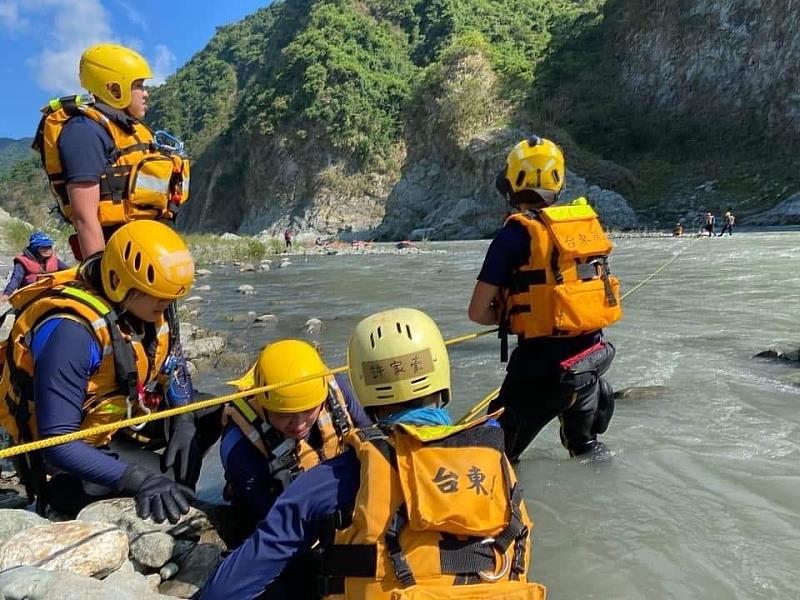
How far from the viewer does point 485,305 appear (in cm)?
347

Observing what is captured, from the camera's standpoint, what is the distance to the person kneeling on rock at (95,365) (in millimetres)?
2596

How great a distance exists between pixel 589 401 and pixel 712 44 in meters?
42.0

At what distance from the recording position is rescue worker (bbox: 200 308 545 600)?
1740 mm

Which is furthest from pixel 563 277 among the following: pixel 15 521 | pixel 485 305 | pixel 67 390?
pixel 15 521

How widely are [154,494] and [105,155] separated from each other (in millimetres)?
1669

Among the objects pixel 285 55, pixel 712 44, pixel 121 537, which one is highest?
pixel 285 55

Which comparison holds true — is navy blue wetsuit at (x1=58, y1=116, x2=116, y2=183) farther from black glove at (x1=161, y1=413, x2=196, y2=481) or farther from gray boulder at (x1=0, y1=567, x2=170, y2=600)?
gray boulder at (x1=0, y1=567, x2=170, y2=600)

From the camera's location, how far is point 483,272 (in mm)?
3473

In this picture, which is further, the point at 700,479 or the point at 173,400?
the point at 700,479

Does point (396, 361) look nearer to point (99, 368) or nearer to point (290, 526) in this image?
point (290, 526)

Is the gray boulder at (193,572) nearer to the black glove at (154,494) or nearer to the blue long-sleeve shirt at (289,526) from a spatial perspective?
the black glove at (154,494)

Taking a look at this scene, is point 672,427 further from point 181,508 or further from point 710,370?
point 181,508

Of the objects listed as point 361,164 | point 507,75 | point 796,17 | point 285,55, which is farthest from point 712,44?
point 285,55

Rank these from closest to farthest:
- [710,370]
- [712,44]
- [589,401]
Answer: [589,401]
[710,370]
[712,44]
